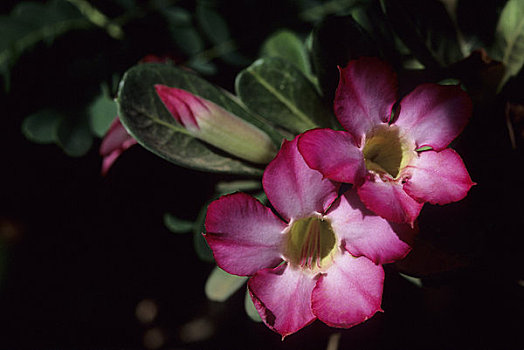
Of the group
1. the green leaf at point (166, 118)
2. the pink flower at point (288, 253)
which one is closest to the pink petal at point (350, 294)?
the pink flower at point (288, 253)

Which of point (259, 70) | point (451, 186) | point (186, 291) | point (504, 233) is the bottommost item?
point (186, 291)

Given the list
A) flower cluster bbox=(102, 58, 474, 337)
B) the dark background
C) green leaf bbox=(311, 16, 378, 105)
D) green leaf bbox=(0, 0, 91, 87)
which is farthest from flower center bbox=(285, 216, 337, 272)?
green leaf bbox=(0, 0, 91, 87)

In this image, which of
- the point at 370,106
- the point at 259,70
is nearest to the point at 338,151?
the point at 370,106

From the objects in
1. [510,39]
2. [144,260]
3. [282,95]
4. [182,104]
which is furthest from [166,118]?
[144,260]

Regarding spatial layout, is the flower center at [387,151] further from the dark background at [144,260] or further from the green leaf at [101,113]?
the green leaf at [101,113]

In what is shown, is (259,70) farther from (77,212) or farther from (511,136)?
(77,212)
